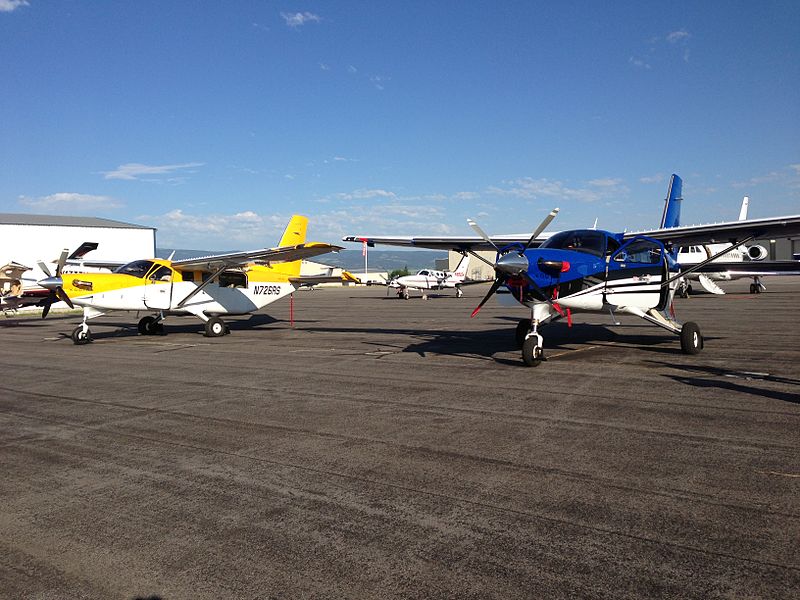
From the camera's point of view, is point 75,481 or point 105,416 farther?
point 105,416

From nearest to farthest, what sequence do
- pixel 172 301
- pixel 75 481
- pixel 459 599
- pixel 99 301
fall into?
1. pixel 459 599
2. pixel 75 481
3. pixel 99 301
4. pixel 172 301

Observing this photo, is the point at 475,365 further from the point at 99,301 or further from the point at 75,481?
the point at 99,301

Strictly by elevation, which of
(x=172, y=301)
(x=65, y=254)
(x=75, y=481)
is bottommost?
(x=75, y=481)

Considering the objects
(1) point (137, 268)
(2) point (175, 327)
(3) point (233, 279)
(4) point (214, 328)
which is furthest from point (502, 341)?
(2) point (175, 327)

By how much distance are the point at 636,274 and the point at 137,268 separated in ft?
49.7

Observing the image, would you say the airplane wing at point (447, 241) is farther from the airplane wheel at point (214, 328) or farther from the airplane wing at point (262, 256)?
the airplane wheel at point (214, 328)

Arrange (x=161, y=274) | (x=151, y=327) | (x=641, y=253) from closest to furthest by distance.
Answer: (x=641, y=253), (x=161, y=274), (x=151, y=327)

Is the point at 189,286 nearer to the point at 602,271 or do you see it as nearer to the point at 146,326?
the point at 146,326

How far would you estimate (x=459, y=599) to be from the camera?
10.6 ft

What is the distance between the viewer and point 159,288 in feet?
62.7

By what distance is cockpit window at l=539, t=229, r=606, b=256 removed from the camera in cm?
1220

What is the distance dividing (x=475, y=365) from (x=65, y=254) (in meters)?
15.8

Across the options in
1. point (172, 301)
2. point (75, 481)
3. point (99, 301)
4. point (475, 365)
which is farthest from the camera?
point (172, 301)

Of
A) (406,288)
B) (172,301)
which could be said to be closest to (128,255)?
(406,288)
